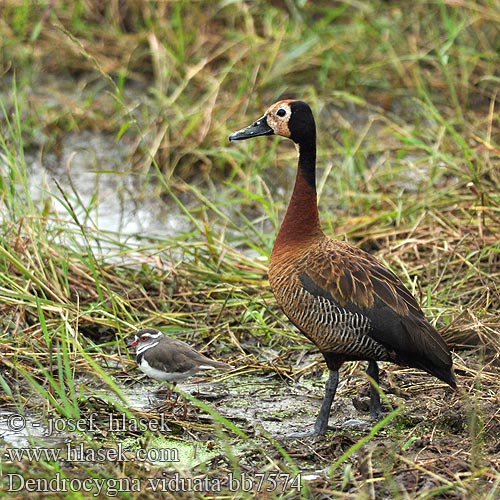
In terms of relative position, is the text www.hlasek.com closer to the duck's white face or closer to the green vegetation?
the green vegetation

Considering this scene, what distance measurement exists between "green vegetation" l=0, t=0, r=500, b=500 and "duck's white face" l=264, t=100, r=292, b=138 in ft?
3.20

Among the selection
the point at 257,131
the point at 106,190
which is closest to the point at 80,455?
the point at 257,131

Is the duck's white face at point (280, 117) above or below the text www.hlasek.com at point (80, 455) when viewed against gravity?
above

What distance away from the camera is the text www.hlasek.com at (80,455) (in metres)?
4.23

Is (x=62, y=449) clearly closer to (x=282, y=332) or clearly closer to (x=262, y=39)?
(x=282, y=332)

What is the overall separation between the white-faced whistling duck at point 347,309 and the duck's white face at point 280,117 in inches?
19.1

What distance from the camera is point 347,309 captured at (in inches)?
195

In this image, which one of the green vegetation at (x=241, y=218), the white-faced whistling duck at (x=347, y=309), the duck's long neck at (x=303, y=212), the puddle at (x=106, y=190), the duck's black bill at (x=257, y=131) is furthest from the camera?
the puddle at (x=106, y=190)

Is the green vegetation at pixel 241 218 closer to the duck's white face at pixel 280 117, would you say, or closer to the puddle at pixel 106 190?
the puddle at pixel 106 190

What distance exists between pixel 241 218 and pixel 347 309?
279 centimetres

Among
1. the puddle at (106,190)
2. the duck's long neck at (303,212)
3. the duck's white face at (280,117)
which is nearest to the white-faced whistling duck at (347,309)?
the duck's long neck at (303,212)

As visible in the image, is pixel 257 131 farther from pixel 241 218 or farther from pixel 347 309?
pixel 241 218

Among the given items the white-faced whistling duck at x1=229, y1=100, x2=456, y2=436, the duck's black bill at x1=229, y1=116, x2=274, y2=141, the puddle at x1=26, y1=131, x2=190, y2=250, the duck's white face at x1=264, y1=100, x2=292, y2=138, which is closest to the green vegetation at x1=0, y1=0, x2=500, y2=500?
the puddle at x1=26, y1=131, x2=190, y2=250

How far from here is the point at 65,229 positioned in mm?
6406
